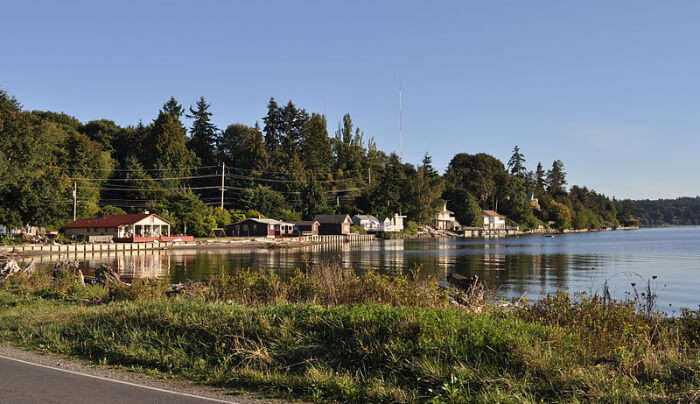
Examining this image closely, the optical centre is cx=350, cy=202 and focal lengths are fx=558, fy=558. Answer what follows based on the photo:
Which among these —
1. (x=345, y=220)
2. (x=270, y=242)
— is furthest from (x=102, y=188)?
(x=345, y=220)

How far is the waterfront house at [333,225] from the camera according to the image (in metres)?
111

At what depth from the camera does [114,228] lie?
249 ft

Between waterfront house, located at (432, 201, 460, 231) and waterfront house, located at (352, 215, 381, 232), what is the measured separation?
2238 centimetres

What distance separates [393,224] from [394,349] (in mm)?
122358

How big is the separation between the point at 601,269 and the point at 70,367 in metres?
42.8

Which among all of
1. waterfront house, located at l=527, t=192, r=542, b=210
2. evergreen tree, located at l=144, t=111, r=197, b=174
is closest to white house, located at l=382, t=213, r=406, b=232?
evergreen tree, located at l=144, t=111, r=197, b=174

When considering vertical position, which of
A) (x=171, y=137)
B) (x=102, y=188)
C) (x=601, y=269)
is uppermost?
(x=171, y=137)

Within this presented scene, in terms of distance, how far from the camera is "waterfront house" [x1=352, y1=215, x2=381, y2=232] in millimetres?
123688

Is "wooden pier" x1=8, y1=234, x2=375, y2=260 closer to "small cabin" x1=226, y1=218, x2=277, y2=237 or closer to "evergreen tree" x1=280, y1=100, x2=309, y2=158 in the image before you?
"small cabin" x1=226, y1=218, x2=277, y2=237

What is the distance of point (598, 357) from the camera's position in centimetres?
870

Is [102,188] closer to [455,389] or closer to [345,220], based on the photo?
[345,220]

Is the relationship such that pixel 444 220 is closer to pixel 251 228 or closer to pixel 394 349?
pixel 251 228

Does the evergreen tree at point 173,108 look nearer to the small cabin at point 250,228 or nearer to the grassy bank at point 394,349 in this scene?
the small cabin at point 250,228

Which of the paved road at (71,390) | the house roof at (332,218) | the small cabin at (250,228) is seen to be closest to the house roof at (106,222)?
the small cabin at (250,228)
